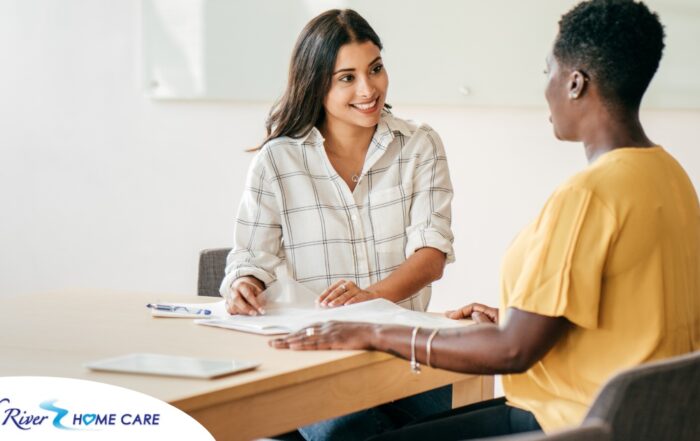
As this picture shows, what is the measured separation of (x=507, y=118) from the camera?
3.50 m

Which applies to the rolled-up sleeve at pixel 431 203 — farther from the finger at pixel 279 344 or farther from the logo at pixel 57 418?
the logo at pixel 57 418

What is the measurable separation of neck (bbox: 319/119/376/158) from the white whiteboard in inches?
36.8

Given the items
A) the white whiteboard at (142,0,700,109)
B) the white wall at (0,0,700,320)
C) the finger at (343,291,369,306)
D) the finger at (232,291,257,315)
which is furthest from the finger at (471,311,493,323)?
the white wall at (0,0,700,320)

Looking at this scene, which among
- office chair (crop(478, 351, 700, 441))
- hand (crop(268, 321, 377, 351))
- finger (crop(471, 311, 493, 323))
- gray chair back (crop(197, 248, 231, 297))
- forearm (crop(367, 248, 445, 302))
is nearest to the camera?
office chair (crop(478, 351, 700, 441))

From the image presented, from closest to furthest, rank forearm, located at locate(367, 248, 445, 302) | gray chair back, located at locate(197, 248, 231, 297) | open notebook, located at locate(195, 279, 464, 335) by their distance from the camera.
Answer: open notebook, located at locate(195, 279, 464, 335), forearm, located at locate(367, 248, 445, 302), gray chair back, located at locate(197, 248, 231, 297)

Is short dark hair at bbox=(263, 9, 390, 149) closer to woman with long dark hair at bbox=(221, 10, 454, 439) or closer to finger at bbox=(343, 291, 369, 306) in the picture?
woman with long dark hair at bbox=(221, 10, 454, 439)

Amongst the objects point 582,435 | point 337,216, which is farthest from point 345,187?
point 582,435

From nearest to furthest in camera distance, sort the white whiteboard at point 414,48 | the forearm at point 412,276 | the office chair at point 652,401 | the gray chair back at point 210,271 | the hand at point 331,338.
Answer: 1. the office chair at point 652,401
2. the hand at point 331,338
3. the forearm at point 412,276
4. the gray chair back at point 210,271
5. the white whiteboard at point 414,48

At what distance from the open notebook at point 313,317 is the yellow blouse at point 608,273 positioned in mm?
388

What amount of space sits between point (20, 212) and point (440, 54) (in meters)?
2.03

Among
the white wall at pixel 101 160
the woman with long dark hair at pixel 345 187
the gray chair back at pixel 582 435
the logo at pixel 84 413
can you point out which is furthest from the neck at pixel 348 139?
the gray chair back at pixel 582 435

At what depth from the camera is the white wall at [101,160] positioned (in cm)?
407

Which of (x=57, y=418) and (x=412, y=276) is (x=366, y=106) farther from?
(x=57, y=418)

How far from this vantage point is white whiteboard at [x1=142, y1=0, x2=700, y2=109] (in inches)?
127
